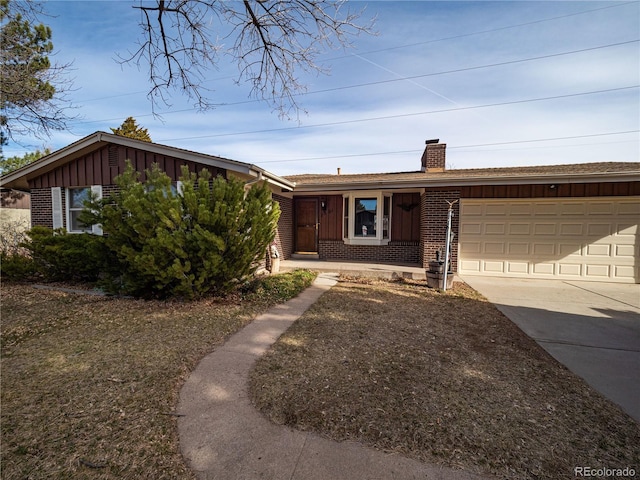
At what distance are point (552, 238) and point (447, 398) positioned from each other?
26.0 feet

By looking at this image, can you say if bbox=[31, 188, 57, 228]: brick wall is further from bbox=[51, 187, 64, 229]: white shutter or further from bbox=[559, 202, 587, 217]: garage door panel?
bbox=[559, 202, 587, 217]: garage door panel

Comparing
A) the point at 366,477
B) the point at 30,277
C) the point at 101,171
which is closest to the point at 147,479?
the point at 366,477

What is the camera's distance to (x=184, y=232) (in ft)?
16.6

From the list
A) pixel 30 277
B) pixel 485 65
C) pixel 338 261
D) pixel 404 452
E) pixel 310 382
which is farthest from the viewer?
pixel 338 261

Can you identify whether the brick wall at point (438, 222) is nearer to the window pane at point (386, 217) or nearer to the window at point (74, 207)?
the window pane at point (386, 217)

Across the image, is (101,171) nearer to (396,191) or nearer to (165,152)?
(165,152)

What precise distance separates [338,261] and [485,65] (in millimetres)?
7785

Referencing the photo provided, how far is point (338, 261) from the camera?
34.0 ft

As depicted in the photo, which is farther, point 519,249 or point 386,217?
point 386,217

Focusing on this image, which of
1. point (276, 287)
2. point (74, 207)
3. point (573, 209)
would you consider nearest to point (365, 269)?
point (276, 287)

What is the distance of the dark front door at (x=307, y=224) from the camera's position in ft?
36.0

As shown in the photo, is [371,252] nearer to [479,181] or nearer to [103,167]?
[479,181]

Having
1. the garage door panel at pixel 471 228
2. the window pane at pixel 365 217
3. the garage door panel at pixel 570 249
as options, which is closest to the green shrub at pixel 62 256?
the window pane at pixel 365 217

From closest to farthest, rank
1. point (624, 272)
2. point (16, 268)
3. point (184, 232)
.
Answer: point (184, 232)
point (16, 268)
point (624, 272)
